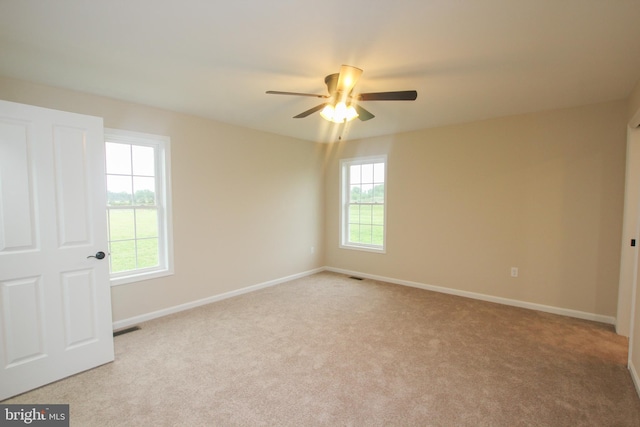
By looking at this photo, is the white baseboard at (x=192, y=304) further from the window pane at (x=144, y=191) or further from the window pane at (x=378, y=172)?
the window pane at (x=378, y=172)

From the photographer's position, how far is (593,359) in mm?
2541

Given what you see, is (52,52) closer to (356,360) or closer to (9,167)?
(9,167)

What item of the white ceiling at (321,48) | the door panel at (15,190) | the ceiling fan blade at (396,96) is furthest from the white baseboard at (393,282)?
the ceiling fan blade at (396,96)

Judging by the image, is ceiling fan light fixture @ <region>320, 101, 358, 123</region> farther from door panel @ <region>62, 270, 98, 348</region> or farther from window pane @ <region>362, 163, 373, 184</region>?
window pane @ <region>362, 163, 373, 184</region>

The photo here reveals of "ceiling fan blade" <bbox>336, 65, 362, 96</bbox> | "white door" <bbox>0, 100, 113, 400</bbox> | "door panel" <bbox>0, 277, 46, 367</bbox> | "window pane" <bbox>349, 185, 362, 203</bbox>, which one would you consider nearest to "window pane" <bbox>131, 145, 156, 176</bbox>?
"white door" <bbox>0, 100, 113, 400</bbox>

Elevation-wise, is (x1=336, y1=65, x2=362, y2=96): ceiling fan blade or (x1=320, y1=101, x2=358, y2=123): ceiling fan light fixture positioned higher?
(x1=336, y1=65, x2=362, y2=96): ceiling fan blade

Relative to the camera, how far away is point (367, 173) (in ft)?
17.3

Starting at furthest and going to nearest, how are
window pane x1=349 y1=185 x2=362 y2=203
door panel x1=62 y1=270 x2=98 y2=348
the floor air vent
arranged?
window pane x1=349 y1=185 x2=362 y2=203 → the floor air vent → door panel x1=62 y1=270 x2=98 y2=348

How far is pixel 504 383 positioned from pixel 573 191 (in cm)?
251

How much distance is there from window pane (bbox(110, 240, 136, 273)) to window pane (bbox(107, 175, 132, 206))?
46 centimetres

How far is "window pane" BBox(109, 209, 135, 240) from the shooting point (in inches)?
128

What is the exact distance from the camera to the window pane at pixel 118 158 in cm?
321

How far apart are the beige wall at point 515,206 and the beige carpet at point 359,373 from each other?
1.69 feet

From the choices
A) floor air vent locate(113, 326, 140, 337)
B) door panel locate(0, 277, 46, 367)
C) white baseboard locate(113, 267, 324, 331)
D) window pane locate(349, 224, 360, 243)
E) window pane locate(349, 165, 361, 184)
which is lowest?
floor air vent locate(113, 326, 140, 337)
